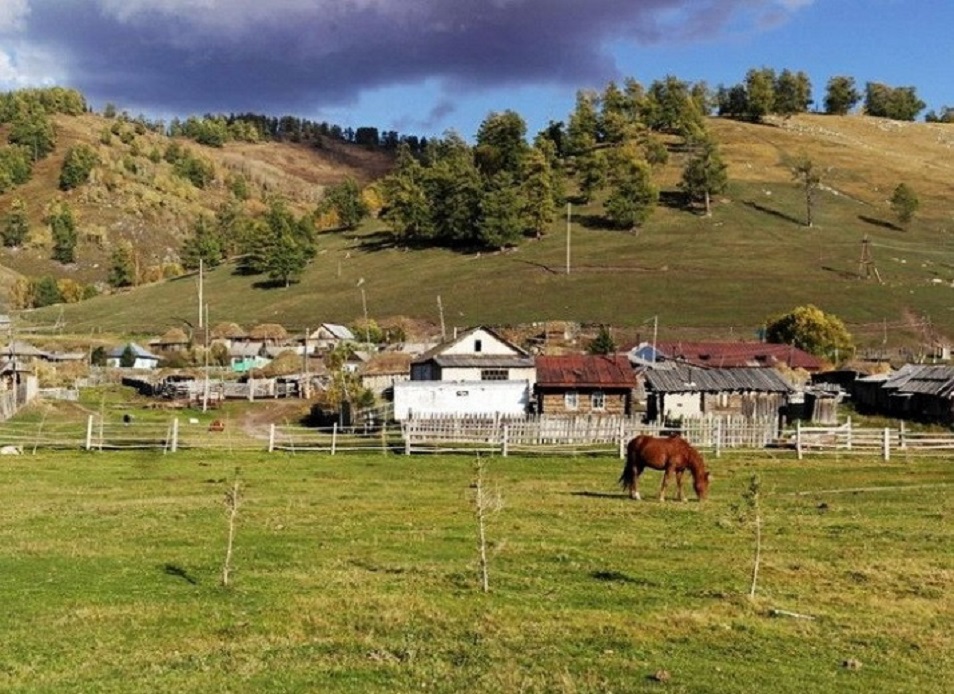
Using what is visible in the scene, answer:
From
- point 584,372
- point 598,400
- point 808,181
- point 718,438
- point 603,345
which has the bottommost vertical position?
point 718,438

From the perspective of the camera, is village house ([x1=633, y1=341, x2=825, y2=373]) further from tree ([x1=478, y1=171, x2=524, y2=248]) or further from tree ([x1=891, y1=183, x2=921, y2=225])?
tree ([x1=891, y1=183, x2=921, y2=225])

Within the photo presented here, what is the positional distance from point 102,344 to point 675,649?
11788 cm

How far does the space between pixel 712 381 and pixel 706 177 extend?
11570 cm

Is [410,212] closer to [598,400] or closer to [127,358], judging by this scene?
[127,358]

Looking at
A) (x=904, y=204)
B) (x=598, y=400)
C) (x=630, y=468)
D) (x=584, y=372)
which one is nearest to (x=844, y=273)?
(x=904, y=204)

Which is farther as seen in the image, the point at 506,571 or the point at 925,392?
the point at 925,392

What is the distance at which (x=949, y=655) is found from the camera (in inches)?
472

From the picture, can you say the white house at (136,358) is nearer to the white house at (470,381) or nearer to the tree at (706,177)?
the white house at (470,381)

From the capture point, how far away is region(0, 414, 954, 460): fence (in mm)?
41062

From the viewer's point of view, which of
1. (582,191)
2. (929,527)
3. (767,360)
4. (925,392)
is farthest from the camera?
(582,191)

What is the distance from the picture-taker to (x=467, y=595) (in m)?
14.5

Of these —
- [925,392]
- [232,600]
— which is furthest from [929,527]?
[925,392]

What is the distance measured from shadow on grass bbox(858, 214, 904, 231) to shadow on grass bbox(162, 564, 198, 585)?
15555 cm

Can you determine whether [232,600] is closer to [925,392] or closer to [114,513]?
[114,513]
